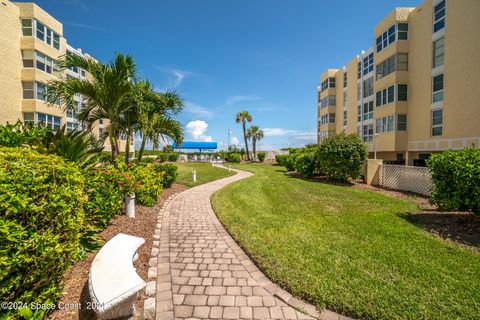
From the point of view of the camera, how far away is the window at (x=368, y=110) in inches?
965

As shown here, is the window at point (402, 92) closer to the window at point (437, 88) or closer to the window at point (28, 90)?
the window at point (437, 88)

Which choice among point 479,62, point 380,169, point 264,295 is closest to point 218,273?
point 264,295

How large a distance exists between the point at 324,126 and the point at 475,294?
110 feet

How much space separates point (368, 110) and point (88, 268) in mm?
28632

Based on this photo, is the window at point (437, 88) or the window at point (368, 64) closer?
the window at point (437, 88)

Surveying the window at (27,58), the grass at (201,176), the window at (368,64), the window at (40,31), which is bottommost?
the grass at (201,176)

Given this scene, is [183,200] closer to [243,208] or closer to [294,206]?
[243,208]

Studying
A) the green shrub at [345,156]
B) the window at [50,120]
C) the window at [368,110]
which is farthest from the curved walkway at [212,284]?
the window at [368,110]

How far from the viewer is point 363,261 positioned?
140 inches

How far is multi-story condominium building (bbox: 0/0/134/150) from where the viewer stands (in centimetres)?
1852

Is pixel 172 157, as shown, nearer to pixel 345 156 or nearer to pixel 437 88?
pixel 345 156

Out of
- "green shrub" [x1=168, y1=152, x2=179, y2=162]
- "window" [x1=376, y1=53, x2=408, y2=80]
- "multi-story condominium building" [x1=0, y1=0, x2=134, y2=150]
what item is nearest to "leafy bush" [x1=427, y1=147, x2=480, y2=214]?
"window" [x1=376, y1=53, x2=408, y2=80]

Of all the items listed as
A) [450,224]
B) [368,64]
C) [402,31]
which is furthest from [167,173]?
[368,64]

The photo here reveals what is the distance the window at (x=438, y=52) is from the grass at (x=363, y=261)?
16252 mm
